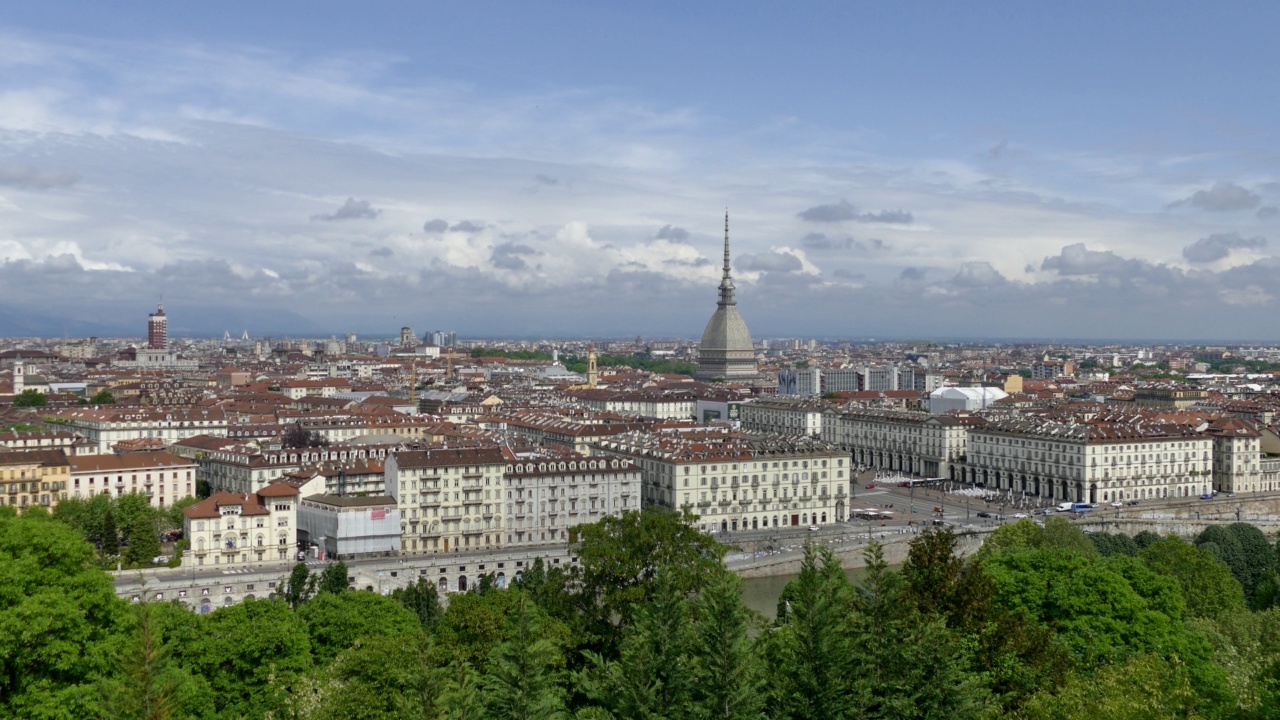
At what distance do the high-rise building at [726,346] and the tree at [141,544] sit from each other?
97.0 metres

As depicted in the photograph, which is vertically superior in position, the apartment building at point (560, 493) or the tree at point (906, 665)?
the tree at point (906, 665)

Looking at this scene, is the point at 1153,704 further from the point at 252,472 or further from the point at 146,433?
the point at 146,433

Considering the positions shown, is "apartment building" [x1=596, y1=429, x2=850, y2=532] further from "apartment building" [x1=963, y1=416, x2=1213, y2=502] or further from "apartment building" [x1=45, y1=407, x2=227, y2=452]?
"apartment building" [x1=45, y1=407, x2=227, y2=452]

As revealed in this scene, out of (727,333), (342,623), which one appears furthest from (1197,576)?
(727,333)

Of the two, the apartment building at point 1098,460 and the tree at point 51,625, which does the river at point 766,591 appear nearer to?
the apartment building at point 1098,460

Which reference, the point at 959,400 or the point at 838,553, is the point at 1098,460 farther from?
the point at 959,400

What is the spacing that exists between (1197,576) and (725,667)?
26.0 meters

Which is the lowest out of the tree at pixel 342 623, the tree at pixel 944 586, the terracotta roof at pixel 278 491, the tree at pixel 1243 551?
the tree at pixel 1243 551

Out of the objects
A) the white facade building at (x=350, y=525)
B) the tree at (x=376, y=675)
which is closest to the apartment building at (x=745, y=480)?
the white facade building at (x=350, y=525)

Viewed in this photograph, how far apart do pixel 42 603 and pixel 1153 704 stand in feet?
60.4

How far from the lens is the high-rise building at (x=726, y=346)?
14050 centimetres

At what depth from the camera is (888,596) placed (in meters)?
20.8

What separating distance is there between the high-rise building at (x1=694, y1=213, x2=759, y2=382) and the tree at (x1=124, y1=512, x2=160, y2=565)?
96990 mm

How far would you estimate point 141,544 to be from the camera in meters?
45.5
